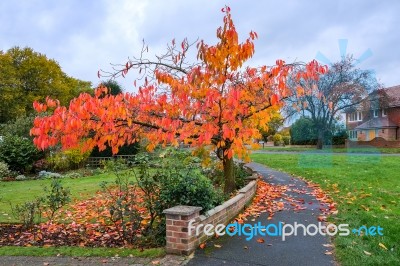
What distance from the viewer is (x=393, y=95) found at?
129ft

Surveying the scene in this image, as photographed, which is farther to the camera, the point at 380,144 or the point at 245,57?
the point at 380,144

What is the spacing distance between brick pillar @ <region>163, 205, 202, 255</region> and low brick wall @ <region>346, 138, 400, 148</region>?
33.5 metres

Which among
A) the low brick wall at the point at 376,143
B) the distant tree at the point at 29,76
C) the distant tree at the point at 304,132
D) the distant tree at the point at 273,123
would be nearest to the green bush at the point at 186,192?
the distant tree at the point at 273,123

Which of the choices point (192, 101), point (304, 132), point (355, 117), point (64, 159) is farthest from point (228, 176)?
point (355, 117)

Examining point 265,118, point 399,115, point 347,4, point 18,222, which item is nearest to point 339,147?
point 399,115

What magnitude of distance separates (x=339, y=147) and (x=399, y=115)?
27.5 ft

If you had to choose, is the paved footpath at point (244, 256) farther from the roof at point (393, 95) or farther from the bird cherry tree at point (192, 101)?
the roof at point (393, 95)

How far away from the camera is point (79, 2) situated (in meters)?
8.08

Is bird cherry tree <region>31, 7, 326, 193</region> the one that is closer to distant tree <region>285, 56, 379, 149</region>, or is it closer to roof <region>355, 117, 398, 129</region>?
distant tree <region>285, 56, 379, 149</region>

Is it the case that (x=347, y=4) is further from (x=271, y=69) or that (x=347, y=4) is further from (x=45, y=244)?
(x=45, y=244)

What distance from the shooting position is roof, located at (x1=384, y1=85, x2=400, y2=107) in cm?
3579

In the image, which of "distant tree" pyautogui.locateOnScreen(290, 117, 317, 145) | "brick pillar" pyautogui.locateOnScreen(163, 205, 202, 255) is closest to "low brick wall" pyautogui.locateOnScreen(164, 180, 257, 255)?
"brick pillar" pyautogui.locateOnScreen(163, 205, 202, 255)

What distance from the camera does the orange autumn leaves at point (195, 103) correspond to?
5328 mm

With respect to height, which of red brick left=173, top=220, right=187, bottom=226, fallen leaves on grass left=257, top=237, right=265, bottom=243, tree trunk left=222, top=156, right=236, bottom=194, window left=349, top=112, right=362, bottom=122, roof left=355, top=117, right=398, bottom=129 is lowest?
fallen leaves on grass left=257, top=237, right=265, bottom=243
